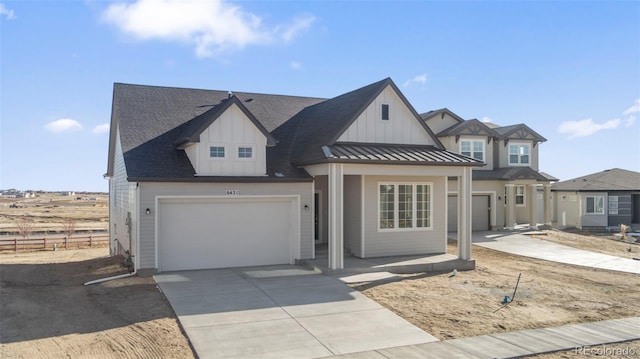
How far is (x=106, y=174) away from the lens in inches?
907

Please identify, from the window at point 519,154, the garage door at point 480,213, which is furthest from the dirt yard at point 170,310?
the window at point 519,154

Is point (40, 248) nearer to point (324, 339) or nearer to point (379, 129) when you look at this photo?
point (379, 129)

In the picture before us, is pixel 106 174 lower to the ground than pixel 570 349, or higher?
higher

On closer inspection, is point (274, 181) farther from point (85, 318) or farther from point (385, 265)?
point (85, 318)

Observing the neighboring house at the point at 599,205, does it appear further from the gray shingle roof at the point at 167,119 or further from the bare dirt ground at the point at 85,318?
the bare dirt ground at the point at 85,318

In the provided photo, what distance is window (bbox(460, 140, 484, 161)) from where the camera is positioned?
26969 millimetres

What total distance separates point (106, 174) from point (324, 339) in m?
17.7

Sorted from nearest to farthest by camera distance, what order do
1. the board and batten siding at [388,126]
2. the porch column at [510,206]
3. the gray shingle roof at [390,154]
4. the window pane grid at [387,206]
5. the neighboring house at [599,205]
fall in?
the gray shingle roof at [390,154] < the board and batten siding at [388,126] < the window pane grid at [387,206] < the porch column at [510,206] < the neighboring house at [599,205]

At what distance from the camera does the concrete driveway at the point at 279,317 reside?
830 cm

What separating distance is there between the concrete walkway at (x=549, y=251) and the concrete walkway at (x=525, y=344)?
8.30 metres

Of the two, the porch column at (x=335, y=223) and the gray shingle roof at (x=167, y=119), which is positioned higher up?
the gray shingle roof at (x=167, y=119)

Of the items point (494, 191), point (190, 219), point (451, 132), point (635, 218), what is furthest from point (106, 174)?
point (635, 218)

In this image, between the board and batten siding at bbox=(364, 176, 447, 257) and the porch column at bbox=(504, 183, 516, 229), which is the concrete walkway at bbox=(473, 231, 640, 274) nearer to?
the porch column at bbox=(504, 183, 516, 229)

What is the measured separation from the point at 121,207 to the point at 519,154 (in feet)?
72.4
